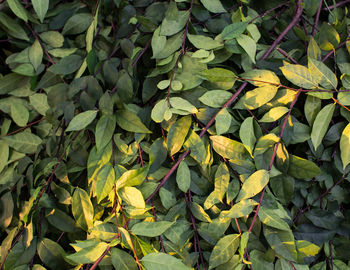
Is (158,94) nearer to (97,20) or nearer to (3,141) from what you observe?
(97,20)

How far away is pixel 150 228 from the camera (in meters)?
0.58

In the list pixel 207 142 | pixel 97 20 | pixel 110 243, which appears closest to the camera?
pixel 110 243

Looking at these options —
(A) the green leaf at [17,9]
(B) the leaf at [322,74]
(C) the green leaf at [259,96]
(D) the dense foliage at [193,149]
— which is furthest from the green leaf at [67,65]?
(B) the leaf at [322,74]

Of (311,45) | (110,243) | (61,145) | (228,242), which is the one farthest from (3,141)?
(311,45)

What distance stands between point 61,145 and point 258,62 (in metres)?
0.44

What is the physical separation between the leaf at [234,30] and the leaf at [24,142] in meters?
0.48

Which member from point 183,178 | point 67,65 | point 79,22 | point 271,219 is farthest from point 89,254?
point 79,22

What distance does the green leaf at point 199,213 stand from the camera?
0.63m

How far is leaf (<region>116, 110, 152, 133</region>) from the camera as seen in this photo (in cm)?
65

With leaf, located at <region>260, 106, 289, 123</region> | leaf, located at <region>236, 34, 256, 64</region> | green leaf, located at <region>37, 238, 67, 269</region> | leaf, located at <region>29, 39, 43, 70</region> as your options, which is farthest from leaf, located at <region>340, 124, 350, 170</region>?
leaf, located at <region>29, 39, 43, 70</region>

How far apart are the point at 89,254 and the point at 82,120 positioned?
24cm

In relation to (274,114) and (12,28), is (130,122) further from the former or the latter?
(12,28)

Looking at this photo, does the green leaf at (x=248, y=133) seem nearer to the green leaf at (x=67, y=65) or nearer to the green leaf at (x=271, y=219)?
the green leaf at (x=271, y=219)

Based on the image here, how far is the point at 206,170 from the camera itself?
2.14 feet
